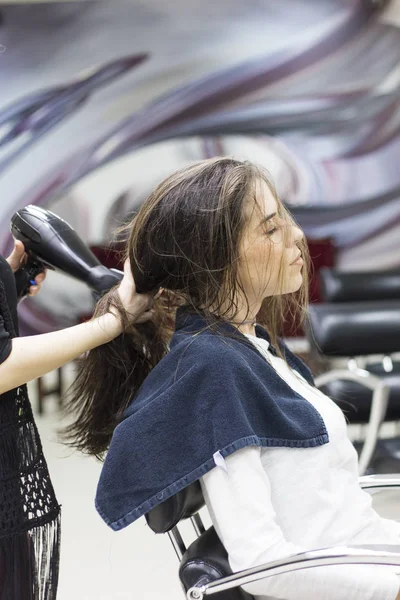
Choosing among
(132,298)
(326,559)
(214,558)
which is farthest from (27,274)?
(326,559)

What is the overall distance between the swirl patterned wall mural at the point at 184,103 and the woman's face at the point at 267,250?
16.5 ft

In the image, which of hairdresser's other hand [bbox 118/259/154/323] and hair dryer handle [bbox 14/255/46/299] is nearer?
hairdresser's other hand [bbox 118/259/154/323]

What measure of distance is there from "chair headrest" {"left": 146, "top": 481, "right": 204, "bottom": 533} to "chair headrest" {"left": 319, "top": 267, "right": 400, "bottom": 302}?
8.27ft

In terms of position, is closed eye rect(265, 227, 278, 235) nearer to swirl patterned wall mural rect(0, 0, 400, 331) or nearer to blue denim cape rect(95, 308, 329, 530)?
blue denim cape rect(95, 308, 329, 530)

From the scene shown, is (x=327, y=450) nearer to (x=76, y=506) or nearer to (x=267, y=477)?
(x=267, y=477)

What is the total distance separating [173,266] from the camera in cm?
123

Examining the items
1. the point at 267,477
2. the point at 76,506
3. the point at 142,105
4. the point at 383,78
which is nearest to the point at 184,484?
the point at 267,477

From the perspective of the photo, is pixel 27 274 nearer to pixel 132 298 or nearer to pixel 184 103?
pixel 132 298

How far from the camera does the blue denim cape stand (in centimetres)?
112

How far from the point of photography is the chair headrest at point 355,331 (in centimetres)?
314

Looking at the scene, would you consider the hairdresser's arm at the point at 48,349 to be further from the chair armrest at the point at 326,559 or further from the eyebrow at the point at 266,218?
the chair armrest at the point at 326,559

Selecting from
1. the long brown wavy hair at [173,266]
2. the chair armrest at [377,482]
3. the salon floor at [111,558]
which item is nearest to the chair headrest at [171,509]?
the long brown wavy hair at [173,266]

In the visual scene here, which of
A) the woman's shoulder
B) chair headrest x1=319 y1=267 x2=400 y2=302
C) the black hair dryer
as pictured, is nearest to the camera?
the woman's shoulder

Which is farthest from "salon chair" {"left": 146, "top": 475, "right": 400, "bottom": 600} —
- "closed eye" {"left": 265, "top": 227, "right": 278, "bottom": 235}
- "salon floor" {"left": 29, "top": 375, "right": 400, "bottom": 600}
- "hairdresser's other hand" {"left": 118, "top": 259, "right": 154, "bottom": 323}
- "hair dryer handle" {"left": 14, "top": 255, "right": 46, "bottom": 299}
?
"salon floor" {"left": 29, "top": 375, "right": 400, "bottom": 600}
